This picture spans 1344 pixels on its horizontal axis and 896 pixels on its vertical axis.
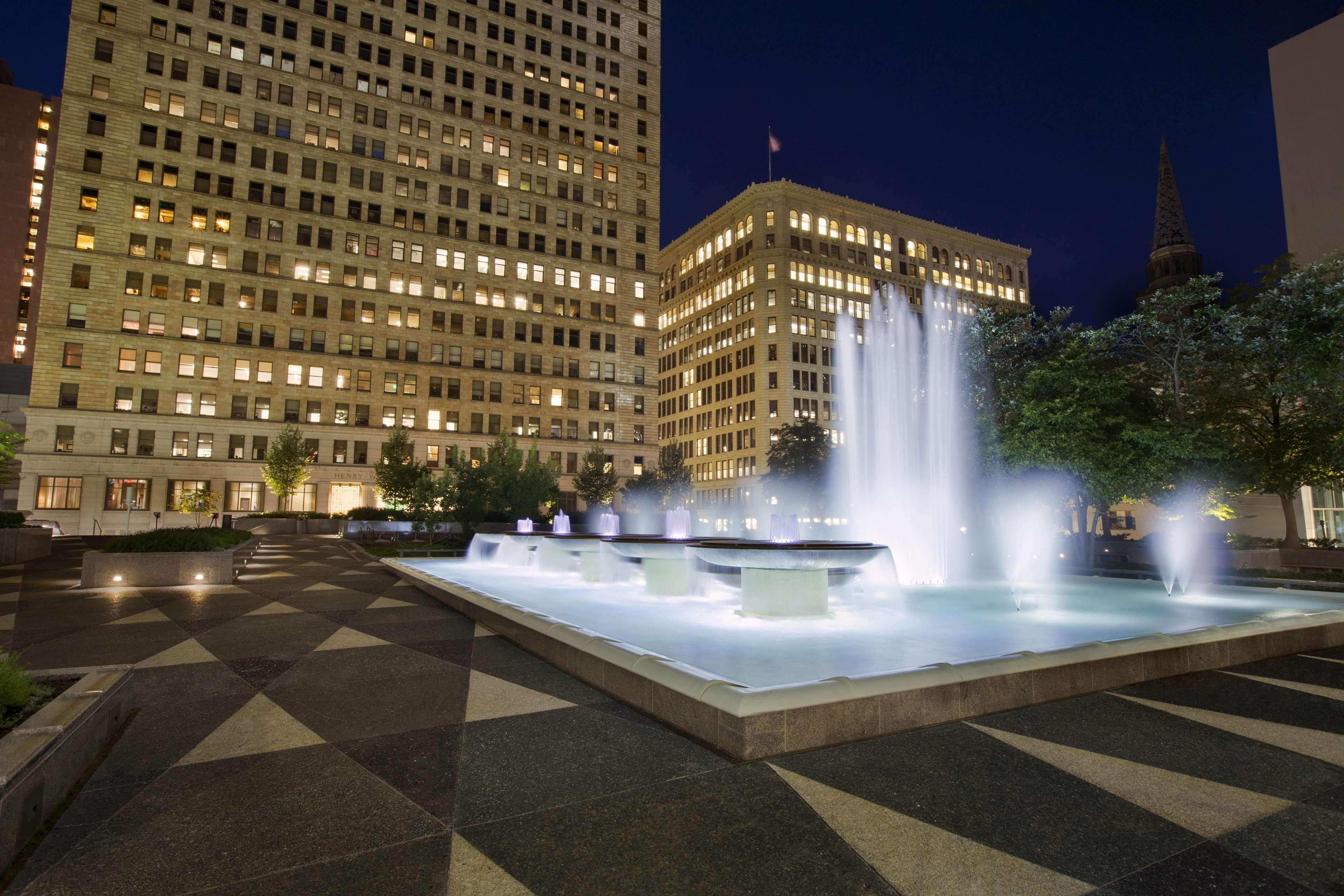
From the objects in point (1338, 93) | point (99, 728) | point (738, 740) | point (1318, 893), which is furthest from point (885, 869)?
point (1338, 93)

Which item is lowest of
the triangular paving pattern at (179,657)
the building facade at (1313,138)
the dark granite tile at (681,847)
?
the dark granite tile at (681,847)

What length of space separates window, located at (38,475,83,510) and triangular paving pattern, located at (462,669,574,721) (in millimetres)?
63867

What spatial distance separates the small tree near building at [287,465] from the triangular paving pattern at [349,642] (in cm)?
4854

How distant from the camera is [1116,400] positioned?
25.3m

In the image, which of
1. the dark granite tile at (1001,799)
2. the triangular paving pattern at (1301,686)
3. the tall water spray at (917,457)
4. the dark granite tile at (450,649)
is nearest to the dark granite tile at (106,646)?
the dark granite tile at (450,649)

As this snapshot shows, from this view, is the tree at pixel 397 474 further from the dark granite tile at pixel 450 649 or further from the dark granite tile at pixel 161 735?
the dark granite tile at pixel 161 735

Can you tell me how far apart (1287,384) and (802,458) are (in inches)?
1544

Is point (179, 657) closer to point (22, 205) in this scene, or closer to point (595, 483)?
point (595, 483)

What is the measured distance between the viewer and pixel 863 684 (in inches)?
208

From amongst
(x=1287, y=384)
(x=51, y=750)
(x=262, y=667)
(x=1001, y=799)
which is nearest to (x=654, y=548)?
(x=262, y=667)

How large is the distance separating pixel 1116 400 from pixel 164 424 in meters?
66.8


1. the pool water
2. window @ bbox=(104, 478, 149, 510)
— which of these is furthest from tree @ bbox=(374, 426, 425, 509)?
the pool water

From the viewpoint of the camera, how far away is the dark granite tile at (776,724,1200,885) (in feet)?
11.2

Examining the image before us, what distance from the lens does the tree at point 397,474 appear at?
154 feet
